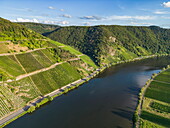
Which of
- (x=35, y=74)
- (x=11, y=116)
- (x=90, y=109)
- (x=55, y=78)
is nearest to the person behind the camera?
(x=11, y=116)

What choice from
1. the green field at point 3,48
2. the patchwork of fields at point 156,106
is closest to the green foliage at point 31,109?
the patchwork of fields at point 156,106

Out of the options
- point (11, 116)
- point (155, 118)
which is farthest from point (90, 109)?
point (11, 116)

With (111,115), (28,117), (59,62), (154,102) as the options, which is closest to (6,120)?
(28,117)

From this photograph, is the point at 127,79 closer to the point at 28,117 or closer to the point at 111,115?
the point at 111,115

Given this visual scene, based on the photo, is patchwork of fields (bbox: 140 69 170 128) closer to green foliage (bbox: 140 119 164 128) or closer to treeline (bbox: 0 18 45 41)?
green foliage (bbox: 140 119 164 128)

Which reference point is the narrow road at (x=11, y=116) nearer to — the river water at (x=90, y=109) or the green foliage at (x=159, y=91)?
the river water at (x=90, y=109)

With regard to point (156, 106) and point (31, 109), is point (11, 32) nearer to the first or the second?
point (31, 109)

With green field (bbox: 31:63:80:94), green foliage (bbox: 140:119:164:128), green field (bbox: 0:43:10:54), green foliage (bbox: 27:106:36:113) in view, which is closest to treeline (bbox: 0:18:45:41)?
green field (bbox: 0:43:10:54)
